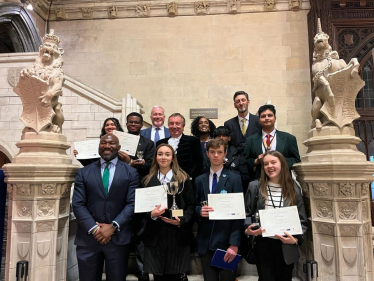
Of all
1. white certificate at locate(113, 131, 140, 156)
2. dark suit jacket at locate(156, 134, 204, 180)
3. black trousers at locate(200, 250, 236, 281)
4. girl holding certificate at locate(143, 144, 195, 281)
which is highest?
white certificate at locate(113, 131, 140, 156)

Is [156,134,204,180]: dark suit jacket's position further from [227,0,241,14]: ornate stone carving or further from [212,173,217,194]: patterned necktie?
[227,0,241,14]: ornate stone carving

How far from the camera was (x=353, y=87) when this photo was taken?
317 cm

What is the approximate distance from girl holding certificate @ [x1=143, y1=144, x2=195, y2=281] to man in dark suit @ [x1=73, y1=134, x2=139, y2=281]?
0.75 ft

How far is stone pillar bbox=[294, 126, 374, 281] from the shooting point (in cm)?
289

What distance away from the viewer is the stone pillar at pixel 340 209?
2889mm

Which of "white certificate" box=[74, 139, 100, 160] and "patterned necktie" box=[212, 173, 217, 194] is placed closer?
"patterned necktie" box=[212, 173, 217, 194]

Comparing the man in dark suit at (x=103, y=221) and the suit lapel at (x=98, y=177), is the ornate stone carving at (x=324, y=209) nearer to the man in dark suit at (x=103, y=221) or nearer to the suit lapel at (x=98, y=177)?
the man in dark suit at (x=103, y=221)

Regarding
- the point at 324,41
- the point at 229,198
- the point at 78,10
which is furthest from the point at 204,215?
the point at 78,10

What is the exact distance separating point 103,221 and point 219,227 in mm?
1106

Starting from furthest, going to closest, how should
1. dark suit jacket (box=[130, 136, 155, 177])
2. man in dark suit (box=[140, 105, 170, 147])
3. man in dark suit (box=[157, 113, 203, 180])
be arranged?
man in dark suit (box=[140, 105, 170, 147])
dark suit jacket (box=[130, 136, 155, 177])
man in dark suit (box=[157, 113, 203, 180])

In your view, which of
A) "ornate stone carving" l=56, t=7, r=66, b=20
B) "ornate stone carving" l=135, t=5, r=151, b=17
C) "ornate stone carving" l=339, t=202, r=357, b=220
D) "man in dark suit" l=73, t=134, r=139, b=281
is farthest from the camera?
"ornate stone carving" l=56, t=7, r=66, b=20

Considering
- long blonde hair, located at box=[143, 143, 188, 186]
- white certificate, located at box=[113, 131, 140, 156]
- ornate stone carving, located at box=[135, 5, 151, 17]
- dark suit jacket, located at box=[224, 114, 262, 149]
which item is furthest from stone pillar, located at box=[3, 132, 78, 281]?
ornate stone carving, located at box=[135, 5, 151, 17]

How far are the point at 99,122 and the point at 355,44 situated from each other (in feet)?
24.4

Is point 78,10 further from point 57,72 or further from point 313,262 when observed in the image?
point 313,262
